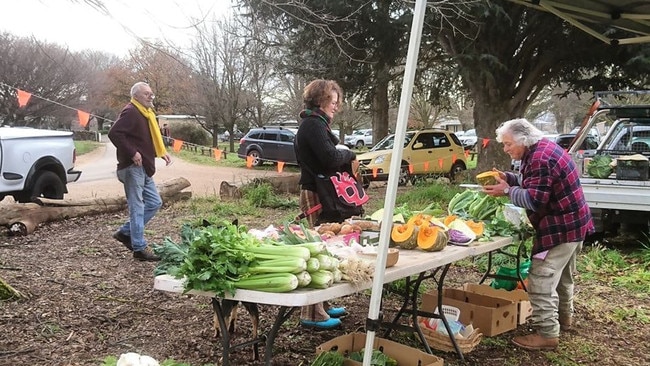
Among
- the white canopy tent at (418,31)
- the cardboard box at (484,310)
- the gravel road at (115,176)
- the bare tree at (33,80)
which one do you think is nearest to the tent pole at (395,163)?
the white canopy tent at (418,31)

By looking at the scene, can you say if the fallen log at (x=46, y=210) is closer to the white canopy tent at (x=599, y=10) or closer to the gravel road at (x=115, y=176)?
the gravel road at (x=115, y=176)

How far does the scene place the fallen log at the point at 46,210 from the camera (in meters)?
7.21

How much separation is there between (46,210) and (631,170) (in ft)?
24.3

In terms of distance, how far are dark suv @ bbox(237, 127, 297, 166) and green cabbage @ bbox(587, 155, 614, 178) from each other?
15.2m

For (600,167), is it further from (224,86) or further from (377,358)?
(224,86)

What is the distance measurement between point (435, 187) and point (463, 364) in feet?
27.9

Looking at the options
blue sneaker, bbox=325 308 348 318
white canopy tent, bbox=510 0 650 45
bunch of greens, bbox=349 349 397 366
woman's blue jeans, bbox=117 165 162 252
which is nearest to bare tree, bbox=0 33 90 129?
woman's blue jeans, bbox=117 165 162 252

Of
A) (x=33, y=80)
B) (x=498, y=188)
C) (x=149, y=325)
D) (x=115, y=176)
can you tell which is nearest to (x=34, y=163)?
(x=149, y=325)

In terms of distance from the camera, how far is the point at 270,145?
22203mm

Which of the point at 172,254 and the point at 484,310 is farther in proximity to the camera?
the point at 484,310

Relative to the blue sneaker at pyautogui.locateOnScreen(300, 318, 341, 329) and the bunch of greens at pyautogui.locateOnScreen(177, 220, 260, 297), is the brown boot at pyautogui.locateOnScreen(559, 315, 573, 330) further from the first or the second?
the bunch of greens at pyautogui.locateOnScreen(177, 220, 260, 297)

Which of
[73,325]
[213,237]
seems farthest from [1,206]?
[213,237]

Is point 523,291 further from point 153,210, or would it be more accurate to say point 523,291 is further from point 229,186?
point 229,186

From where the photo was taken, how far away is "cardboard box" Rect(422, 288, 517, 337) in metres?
4.26
